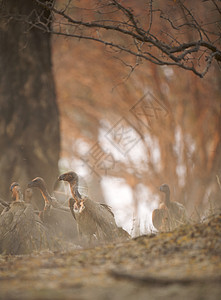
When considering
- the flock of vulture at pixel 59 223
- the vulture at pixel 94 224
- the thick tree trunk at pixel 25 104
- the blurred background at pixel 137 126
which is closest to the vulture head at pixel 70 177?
the flock of vulture at pixel 59 223

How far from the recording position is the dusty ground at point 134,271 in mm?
1041

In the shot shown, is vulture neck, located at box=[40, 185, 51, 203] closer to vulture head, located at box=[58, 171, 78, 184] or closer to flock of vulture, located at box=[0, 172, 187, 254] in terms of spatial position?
flock of vulture, located at box=[0, 172, 187, 254]

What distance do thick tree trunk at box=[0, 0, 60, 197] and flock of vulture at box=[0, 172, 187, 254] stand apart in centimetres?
58

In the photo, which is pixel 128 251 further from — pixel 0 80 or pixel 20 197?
pixel 0 80

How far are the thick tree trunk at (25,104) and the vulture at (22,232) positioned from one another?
148cm

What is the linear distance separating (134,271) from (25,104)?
327 centimetres

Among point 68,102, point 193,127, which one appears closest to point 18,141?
point 193,127

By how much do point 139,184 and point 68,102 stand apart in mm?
1888

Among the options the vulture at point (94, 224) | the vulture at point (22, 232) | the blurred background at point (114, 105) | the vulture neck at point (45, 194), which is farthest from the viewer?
the blurred background at point (114, 105)

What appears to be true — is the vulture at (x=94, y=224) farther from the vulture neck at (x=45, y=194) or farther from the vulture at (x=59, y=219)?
the vulture neck at (x=45, y=194)

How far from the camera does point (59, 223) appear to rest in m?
3.18

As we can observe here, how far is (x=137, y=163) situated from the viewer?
702cm

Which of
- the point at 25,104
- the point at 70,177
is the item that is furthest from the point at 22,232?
the point at 25,104

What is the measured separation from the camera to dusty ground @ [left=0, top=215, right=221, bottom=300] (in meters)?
1.04
